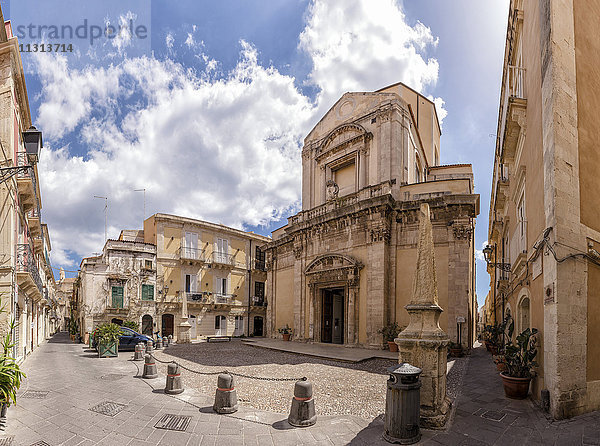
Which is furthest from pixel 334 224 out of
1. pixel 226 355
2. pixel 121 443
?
pixel 121 443

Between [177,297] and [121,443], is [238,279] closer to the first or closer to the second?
[177,297]

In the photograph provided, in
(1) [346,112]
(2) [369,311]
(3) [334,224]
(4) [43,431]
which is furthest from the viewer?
(1) [346,112]

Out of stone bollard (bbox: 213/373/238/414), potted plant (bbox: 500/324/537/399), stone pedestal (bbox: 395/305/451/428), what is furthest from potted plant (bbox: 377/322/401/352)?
stone bollard (bbox: 213/373/238/414)

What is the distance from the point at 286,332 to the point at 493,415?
1620 centimetres

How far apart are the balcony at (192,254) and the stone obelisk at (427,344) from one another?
23318 mm

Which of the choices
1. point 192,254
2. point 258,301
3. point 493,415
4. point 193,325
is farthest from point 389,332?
point 258,301

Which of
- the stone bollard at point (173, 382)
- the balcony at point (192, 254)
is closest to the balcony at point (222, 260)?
the balcony at point (192, 254)

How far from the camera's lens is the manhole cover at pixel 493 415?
20.3 feet

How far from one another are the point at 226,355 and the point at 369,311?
6.42 metres

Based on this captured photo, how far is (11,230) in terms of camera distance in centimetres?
1109

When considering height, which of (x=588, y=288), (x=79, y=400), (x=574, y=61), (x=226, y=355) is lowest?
(x=226, y=355)

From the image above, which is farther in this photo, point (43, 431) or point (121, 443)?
point (43, 431)

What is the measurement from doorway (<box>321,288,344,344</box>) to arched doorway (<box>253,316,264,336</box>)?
427 inches

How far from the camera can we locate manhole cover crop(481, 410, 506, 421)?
6.18 m
